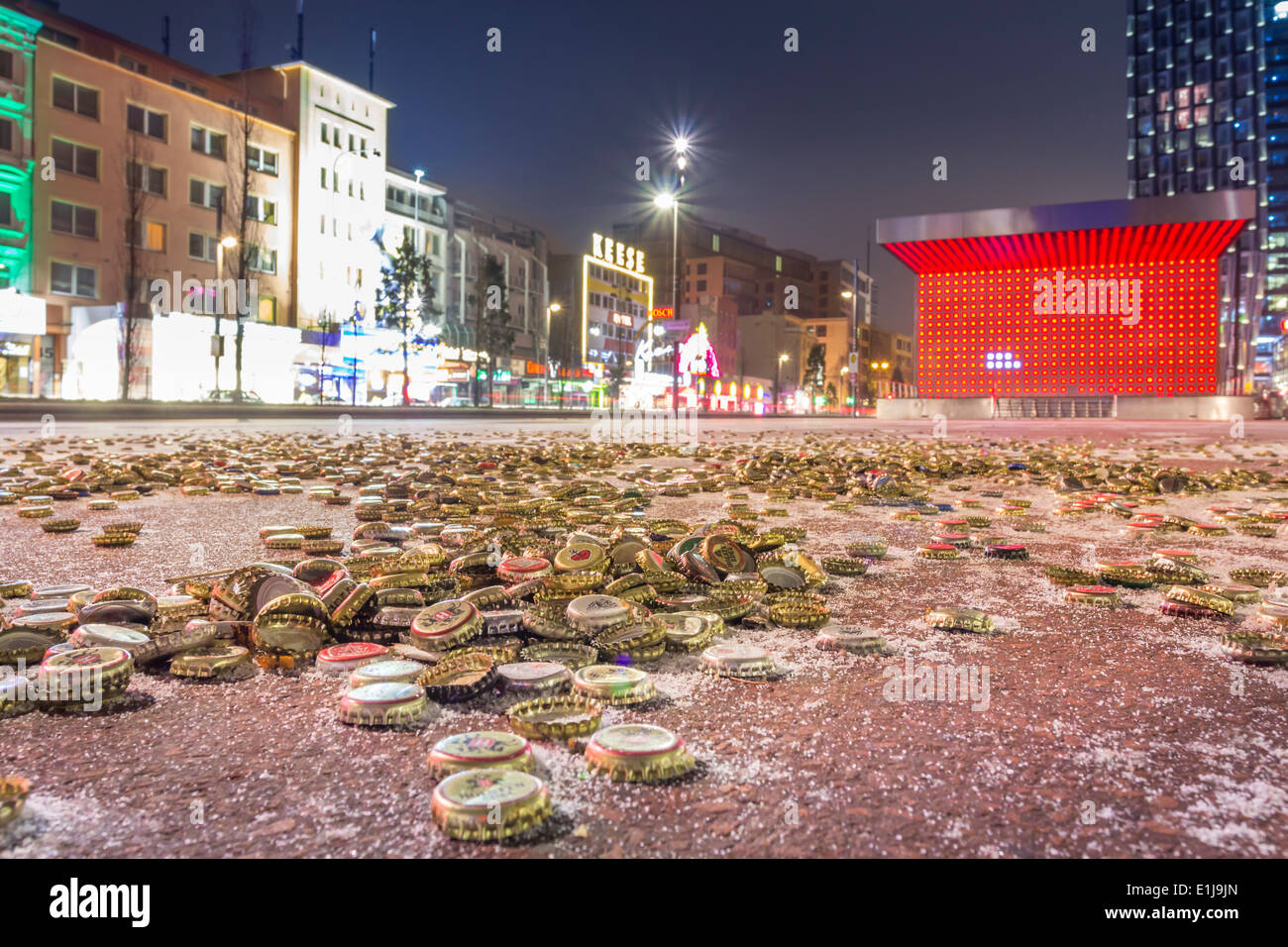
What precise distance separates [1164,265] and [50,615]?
186ft

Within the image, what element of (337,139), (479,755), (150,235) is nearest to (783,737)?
(479,755)

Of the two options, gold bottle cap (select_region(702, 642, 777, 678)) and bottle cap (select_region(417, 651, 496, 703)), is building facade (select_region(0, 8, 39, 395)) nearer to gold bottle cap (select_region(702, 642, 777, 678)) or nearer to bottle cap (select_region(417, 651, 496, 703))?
bottle cap (select_region(417, 651, 496, 703))

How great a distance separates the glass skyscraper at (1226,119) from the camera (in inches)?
3226

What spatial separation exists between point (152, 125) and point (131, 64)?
2548 millimetres

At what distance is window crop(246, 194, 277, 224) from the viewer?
36.3 meters

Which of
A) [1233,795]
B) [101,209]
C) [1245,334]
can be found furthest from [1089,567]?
[1245,334]

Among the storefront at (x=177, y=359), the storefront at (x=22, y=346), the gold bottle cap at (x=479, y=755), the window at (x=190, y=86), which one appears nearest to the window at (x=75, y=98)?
the window at (x=190, y=86)

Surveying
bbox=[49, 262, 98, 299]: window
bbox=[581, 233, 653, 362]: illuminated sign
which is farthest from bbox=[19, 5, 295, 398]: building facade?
bbox=[581, 233, 653, 362]: illuminated sign

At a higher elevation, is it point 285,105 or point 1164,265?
point 285,105

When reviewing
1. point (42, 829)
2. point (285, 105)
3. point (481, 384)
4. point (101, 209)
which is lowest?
point (42, 829)

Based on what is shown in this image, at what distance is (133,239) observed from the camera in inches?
1162

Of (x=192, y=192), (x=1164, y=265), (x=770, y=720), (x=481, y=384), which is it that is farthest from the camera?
(x=481, y=384)

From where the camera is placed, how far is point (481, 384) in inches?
2005
